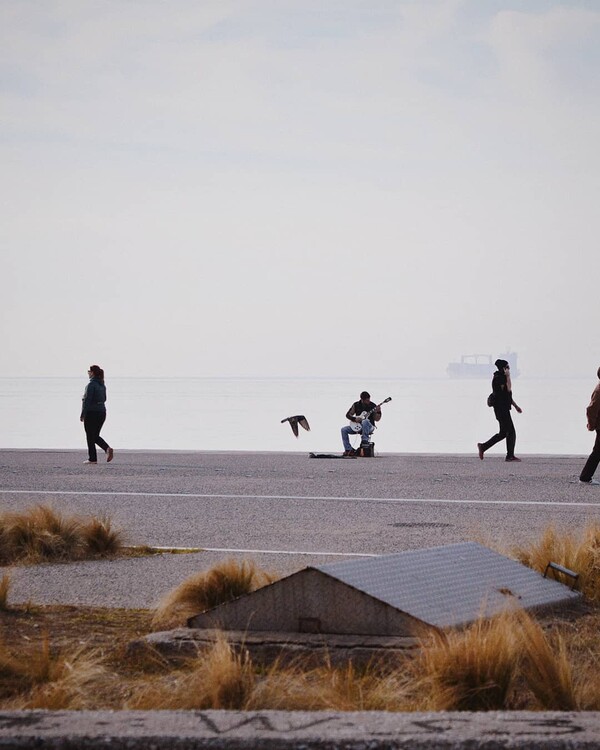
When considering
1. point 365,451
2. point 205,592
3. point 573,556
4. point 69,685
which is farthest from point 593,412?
point 69,685

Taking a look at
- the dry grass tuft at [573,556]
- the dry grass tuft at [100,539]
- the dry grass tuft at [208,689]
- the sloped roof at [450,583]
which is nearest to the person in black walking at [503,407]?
the dry grass tuft at [100,539]

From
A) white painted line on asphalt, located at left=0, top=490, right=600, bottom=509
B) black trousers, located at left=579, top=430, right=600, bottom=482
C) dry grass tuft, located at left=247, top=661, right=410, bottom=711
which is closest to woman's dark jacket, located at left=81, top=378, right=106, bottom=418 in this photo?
white painted line on asphalt, located at left=0, top=490, right=600, bottom=509

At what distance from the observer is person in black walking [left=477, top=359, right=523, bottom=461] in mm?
23750

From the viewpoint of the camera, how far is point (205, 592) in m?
6.91

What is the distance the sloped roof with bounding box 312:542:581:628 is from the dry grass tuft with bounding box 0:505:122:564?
375cm

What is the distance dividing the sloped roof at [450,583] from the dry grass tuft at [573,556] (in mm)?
323

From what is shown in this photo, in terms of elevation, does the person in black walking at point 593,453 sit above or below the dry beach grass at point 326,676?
above

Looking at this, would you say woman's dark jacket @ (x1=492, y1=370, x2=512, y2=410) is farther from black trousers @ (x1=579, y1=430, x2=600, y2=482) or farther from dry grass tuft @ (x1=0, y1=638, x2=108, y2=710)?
dry grass tuft @ (x1=0, y1=638, x2=108, y2=710)

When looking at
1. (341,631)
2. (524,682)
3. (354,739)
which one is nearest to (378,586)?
(341,631)

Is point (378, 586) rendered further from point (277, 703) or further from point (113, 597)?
point (113, 597)

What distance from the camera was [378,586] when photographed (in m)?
5.95

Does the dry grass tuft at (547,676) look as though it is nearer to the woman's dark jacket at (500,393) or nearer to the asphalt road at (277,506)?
the asphalt road at (277,506)

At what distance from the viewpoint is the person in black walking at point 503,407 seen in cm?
2375

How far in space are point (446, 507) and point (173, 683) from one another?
9.67m
